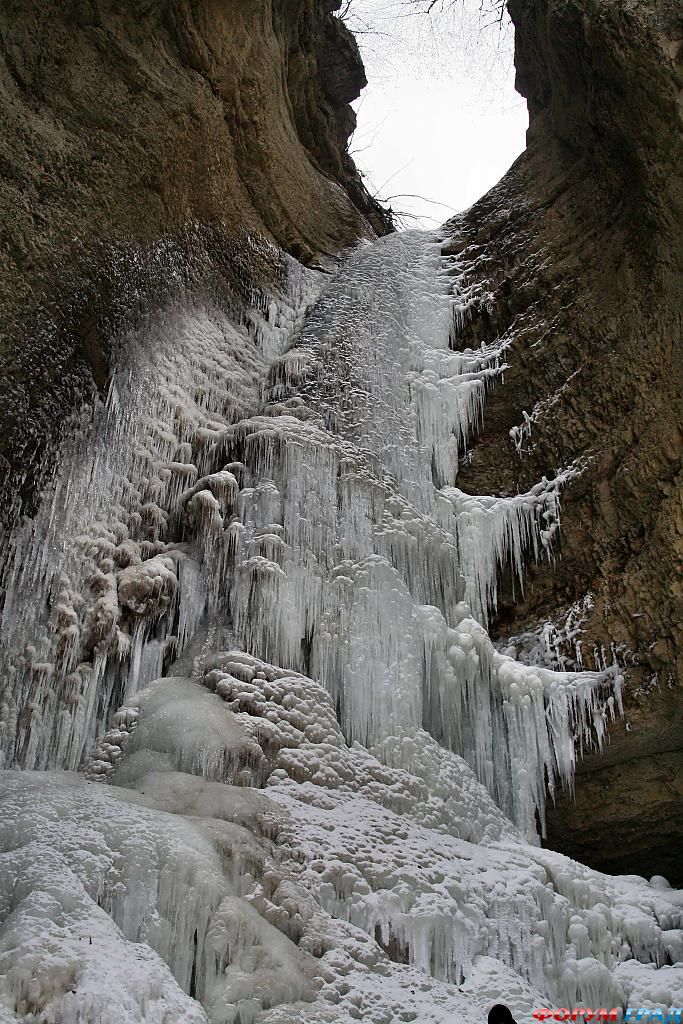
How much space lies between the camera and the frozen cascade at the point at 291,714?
306 centimetres

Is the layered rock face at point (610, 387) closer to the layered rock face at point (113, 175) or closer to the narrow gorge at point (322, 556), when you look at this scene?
the narrow gorge at point (322, 556)

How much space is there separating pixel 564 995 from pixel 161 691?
222 cm

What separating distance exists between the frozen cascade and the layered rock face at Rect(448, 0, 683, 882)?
24 centimetres

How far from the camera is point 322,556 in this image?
523cm

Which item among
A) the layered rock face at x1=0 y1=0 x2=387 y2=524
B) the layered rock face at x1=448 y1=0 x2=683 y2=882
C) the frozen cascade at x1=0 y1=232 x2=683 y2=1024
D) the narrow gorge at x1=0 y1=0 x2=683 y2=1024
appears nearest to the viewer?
the frozen cascade at x1=0 y1=232 x2=683 y2=1024

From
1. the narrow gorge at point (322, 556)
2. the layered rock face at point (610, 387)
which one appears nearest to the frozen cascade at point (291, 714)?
the narrow gorge at point (322, 556)

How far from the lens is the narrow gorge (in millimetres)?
3328

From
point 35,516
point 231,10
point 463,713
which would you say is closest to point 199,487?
point 35,516

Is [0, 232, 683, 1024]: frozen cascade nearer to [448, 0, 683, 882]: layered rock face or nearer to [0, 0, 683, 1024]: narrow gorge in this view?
[0, 0, 683, 1024]: narrow gorge

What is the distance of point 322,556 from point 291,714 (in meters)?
1.15

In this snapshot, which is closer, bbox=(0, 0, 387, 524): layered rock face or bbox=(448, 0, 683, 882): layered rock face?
bbox=(0, 0, 387, 524): layered rock face

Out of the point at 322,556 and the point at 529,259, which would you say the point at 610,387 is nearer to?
the point at 529,259

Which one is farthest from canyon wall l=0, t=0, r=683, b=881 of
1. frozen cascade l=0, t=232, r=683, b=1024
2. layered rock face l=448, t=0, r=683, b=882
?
frozen cascade l=0, t=232, r=683, b=1024

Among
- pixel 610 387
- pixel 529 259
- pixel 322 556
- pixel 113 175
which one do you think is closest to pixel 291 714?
pixel 322 556
